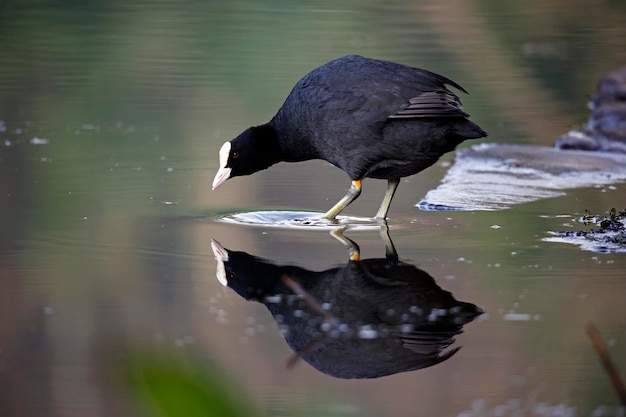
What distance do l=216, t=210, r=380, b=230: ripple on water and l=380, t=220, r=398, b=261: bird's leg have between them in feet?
0.13

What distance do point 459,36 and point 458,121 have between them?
30.7 feet

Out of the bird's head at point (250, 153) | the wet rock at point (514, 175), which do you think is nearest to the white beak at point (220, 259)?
the bird's head at point (250, 153)

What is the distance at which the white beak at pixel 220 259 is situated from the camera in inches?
160

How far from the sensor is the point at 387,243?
4.78 meters

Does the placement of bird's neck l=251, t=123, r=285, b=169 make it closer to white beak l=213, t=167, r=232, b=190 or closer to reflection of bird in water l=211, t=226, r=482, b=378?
white beak l=213, t=167, r=232, b=190

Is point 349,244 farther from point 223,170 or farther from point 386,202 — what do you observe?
point 223,170

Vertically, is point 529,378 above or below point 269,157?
above

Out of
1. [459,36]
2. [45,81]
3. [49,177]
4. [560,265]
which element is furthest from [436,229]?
[459,36]

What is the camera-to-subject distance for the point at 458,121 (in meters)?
5.15

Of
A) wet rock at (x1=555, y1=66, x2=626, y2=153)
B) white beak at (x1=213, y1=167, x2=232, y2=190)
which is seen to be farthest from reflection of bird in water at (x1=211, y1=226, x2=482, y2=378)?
wet rock at (x1=555, y1=66, x2=626, y2=153)

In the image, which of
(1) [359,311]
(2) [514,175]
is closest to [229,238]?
(1) [359,311]

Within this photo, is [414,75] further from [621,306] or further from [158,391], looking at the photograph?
[158,391]

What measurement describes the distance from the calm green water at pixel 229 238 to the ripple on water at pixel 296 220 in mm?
136

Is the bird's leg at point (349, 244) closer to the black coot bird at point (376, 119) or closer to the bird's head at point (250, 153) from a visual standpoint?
the black coot bird at point (376, 119)
